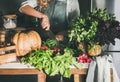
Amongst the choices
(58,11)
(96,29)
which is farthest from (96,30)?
(58,11)

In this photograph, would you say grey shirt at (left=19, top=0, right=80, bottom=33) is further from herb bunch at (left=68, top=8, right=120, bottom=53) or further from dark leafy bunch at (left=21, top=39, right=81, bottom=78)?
dark leafy bunch at (left=21, top=39, right=81, bottom=78)

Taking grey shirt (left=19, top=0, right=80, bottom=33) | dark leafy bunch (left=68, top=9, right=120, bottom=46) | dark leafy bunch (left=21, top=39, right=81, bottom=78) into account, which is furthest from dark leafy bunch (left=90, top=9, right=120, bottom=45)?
grey shirt (left=19, top=0, right=80, bottom=33)

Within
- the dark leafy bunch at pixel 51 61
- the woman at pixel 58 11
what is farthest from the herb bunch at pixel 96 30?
the woman at pixel 58 11

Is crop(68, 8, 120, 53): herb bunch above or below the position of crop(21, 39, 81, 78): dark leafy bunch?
above

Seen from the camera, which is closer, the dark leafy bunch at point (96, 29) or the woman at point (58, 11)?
the dark leafy bunch at point (96, 29)

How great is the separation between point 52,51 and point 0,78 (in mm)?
1066

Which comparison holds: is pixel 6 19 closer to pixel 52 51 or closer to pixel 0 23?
pixel 0 23

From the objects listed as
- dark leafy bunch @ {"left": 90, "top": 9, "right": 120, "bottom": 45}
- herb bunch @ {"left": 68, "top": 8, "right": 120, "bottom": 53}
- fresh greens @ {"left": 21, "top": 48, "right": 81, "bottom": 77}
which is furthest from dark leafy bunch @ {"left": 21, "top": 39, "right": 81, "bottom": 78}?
dark leafy bunch @ {"left": 90, "top": 9, "right": 120, "bottom": 45}

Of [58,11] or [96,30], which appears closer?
[96,30]

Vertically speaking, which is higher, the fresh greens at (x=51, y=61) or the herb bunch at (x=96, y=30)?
the herb bunch at (x=96, y=30)

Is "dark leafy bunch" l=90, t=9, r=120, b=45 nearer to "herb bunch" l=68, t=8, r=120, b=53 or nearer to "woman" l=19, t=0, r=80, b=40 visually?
"herb bunch" l=68, t=8, r=120, b=53

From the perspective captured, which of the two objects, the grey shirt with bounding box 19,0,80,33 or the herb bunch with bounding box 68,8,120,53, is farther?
the grey shirt with bounding box 19,0,80,33

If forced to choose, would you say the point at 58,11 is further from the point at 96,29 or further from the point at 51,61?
the point at 51,61

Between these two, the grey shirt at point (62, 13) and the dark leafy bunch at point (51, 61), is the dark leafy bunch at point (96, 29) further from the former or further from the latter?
the grey shirt at point (62, 13)
